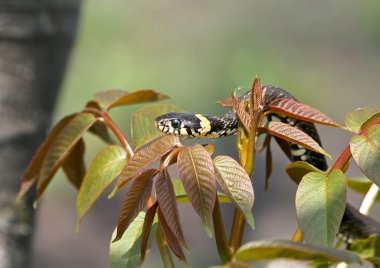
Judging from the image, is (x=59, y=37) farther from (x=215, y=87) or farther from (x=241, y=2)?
(x=241, y=2)

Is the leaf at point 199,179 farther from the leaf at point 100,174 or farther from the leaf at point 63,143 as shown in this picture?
the leaf at point 63,143

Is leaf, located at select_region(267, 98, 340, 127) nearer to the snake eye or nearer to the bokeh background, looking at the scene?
the snake eye

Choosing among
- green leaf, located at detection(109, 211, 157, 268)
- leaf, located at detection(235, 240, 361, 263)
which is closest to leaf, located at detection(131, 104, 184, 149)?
green leaf, located at detection(109, 211, 157, 268)

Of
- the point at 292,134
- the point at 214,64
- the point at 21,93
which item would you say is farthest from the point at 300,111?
the point at 214,64

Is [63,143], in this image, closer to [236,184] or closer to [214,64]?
[236,184]

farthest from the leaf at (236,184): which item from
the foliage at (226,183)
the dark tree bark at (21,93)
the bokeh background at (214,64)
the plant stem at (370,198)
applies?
the bokeh background at (214,64)

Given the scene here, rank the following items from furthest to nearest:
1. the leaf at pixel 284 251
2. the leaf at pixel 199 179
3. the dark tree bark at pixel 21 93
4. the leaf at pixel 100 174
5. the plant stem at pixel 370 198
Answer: the dark tree bark at pixel 21 93
the plant stem at pixel 370 198
the leaf at pixel 100 174
the leaf at pixel 199 179
the leaf at pixel 284 251

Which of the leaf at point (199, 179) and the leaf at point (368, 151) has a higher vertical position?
the leaf at point (368, 151)
